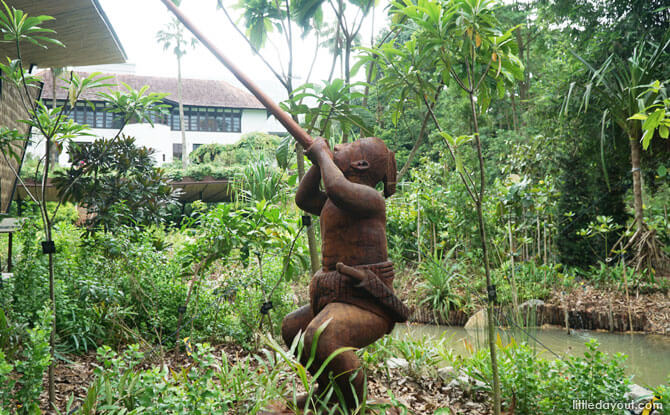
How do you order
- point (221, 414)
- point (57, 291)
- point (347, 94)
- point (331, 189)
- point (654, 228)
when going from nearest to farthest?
point (221, 414)
point (331, 189)
point (347, 94)
point (57, 291)
point (654, 228)

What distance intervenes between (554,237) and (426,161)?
2.90 m

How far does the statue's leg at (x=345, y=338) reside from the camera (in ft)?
6.27

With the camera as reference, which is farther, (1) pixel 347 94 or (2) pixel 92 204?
(2) pixel 92 204

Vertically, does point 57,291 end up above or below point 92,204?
below

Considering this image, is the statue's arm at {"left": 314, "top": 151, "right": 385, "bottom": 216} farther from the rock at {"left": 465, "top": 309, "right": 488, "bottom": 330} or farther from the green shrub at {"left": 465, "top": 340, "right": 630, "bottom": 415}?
the rock at {"left": 465, "top": 309, "right": 488, "bottom": 330}

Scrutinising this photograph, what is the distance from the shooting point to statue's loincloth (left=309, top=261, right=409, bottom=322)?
6.75ft

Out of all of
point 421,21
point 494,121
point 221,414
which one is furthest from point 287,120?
point 494,121

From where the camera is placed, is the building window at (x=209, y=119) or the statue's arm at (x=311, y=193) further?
the building window at (x=209, y=119)

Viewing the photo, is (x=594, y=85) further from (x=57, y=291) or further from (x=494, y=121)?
(x=494, y=121)

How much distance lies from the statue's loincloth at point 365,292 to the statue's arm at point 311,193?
40cm

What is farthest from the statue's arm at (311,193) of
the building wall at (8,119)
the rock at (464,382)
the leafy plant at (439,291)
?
A: the building wall at (8,119)

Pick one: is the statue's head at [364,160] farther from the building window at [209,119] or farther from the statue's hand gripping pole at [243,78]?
the building window at [209,119]

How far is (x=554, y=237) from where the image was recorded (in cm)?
796

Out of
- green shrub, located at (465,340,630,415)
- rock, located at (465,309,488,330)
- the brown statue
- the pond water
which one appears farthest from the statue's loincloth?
rock, located at (465,309,488,330)
